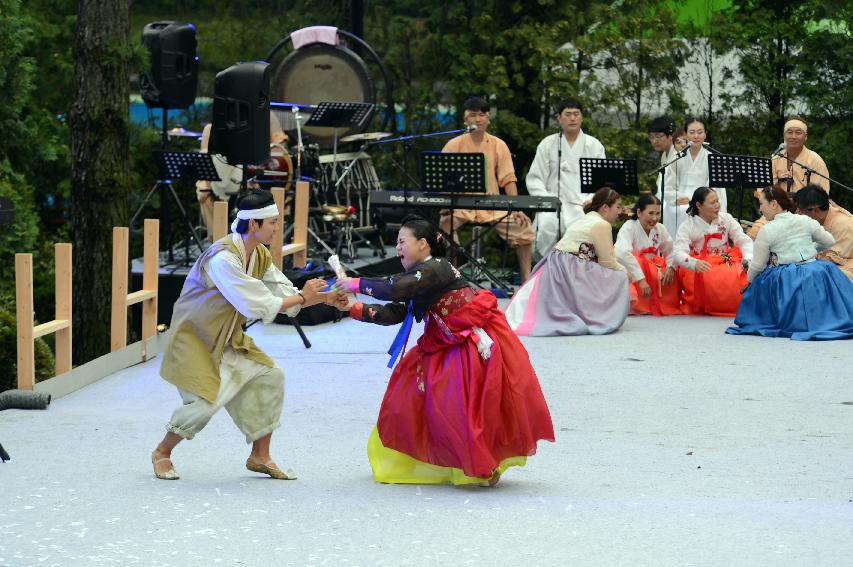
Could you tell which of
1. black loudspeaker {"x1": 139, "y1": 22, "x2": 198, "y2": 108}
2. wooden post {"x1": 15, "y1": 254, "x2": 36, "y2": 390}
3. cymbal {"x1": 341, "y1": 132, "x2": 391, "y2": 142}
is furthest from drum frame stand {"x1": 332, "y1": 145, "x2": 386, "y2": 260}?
wooden post {"x1": 15, "y1": 254, "x2": 36, "y2": 390}

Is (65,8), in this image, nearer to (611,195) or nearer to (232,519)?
(611,195)

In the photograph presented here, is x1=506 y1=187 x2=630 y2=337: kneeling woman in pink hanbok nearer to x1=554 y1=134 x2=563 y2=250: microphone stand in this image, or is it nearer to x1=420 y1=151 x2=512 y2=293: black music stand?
x1=420 y1=151 x2=512 y2=293: black music stand

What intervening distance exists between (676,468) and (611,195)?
12.4 ft

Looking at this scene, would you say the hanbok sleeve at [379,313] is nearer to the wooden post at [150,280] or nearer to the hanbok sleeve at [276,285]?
the hanbok sleeve at [276,285]

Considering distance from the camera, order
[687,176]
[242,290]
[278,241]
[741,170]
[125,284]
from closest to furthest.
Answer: [242,290] < [125,284] < [278,241] < [741,170] < [687,176]

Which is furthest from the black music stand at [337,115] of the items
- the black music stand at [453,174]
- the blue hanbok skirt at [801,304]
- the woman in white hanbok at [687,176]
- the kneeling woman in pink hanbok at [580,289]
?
the blue hanbok skirt at [801,304]

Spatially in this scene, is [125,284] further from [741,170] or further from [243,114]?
[741,170]

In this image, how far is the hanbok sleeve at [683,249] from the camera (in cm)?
1028

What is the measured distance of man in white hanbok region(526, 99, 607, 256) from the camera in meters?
11.9

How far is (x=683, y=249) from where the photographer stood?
10430 millimetres

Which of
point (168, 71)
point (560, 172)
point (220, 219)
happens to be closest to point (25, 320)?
point (220, 219)

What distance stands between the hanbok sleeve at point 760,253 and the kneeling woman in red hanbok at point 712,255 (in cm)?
76

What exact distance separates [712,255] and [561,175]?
1810mm

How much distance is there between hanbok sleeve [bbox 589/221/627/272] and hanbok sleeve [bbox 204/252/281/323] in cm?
463
